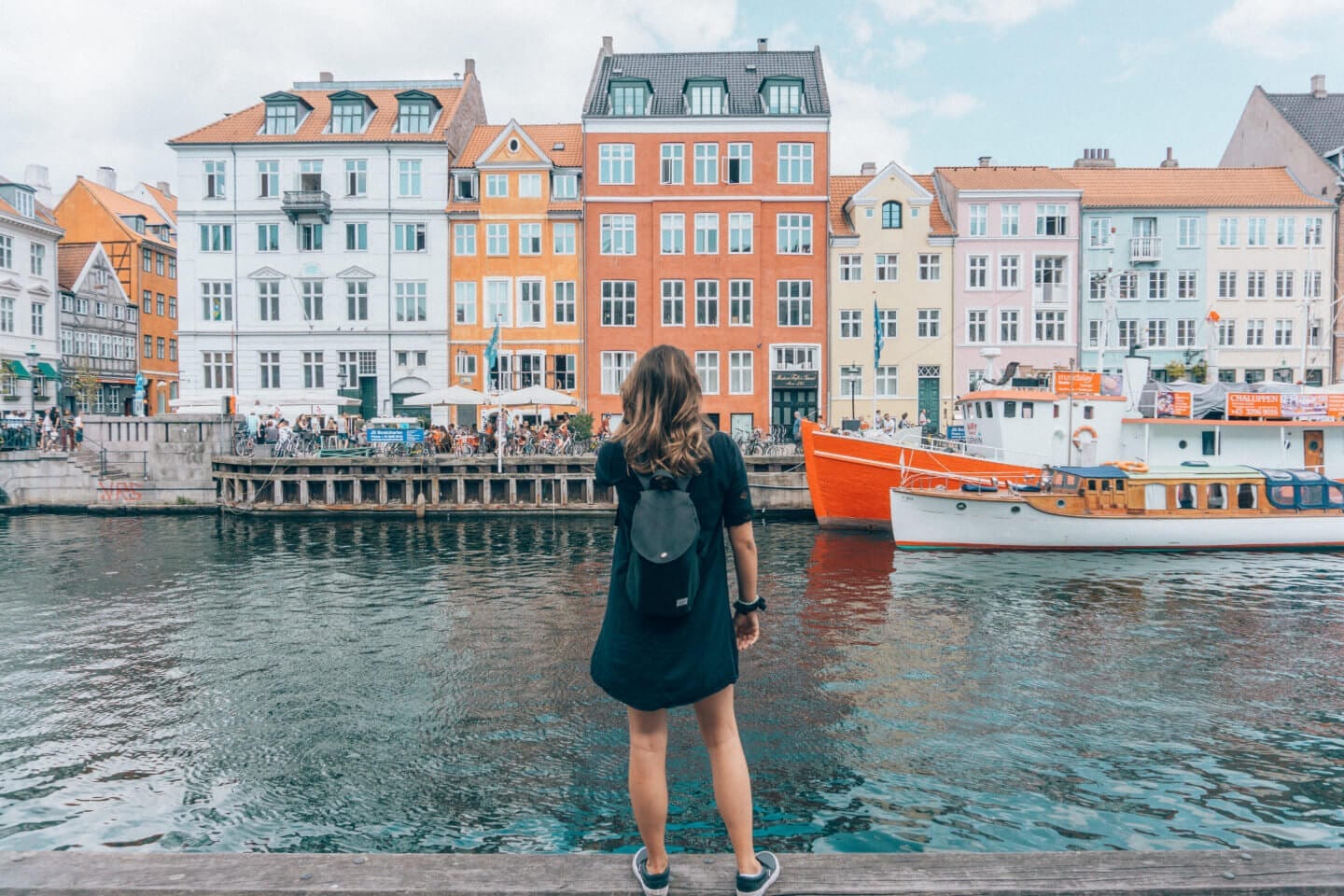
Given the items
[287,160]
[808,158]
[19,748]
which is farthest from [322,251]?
[19,748]

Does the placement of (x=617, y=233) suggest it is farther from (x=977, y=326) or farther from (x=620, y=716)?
(x=620, y=716)

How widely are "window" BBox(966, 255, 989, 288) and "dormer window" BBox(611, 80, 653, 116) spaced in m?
17.0

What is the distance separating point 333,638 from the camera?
14.7 metres

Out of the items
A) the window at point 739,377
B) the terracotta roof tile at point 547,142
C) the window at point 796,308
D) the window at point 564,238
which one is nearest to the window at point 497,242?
the window at point 564,238

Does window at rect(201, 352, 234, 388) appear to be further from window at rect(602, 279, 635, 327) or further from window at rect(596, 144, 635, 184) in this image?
window at rect(596, 144, 635, 184)

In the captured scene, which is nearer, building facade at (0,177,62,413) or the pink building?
the pink building

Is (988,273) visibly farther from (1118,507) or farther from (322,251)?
(322,251)

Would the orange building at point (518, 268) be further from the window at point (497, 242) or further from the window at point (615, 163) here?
the window at point (615, 163)

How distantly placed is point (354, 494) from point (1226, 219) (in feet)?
138

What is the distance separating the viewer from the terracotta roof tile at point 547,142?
46.6 meters

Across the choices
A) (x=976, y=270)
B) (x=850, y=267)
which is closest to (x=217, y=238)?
(x=850, y=267)

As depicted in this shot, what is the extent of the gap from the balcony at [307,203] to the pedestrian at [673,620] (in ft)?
147

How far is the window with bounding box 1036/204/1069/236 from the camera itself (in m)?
46.3

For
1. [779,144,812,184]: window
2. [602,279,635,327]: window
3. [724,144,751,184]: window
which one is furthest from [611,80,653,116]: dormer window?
[602,279,635,327]: window
